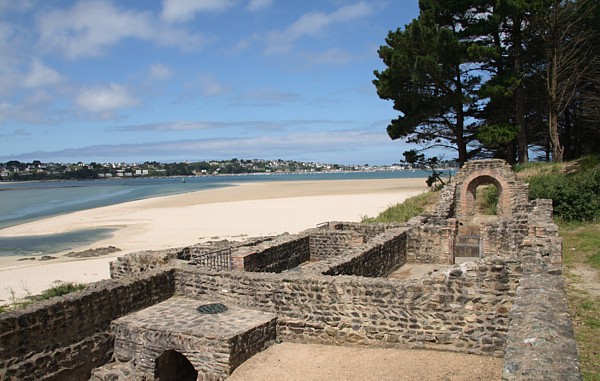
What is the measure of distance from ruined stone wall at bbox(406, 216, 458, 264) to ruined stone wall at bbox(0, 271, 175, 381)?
7.90m

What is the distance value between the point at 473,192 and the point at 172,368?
14584 millimetres

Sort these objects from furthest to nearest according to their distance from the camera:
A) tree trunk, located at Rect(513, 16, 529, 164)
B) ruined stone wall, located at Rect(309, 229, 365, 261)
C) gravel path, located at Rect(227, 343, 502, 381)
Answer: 1. tree trunk, located at Rect(513, 16, 529, 164)
2. ruined stone wall, located at Rect(309, 229, 365, 261)
3. gravel path, located at Rect(227, 343, 502, 381)

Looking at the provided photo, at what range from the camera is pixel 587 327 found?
6.84 meters

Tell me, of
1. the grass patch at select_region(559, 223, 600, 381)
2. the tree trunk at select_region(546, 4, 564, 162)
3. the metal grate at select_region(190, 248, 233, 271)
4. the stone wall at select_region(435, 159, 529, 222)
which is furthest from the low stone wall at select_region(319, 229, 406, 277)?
the tree trunk at select_region(546, 4, 564, 162)

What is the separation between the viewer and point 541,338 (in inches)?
152

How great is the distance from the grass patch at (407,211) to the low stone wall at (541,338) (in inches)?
607

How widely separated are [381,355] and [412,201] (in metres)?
18.1

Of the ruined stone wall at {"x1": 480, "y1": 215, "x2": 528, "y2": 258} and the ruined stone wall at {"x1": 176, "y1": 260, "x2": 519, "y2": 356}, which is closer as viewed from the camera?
the ruined stone wall at {"x1": 176, "y1": 260, "x2": 519, "y2": 356}

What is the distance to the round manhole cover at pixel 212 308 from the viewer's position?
8.15 metres

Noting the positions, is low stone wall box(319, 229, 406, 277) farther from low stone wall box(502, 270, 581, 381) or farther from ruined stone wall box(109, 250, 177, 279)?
ruined stone wall box(109, 250, 177, 279)

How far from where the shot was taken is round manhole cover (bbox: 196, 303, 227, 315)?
26.7 ft

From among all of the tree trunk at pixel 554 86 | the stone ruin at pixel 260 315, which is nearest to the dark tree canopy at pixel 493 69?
the tree trunk at pixel 554 86

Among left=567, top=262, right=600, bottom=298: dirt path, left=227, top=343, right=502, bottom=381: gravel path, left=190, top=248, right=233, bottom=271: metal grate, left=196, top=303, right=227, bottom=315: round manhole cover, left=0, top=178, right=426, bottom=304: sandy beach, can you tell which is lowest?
left=0, top=178, right=426, bottom=304: sandy beach

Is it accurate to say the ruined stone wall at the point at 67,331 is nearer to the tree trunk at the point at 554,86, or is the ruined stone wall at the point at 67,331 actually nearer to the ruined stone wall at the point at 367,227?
the ruined stone wall at the point at 367,227
